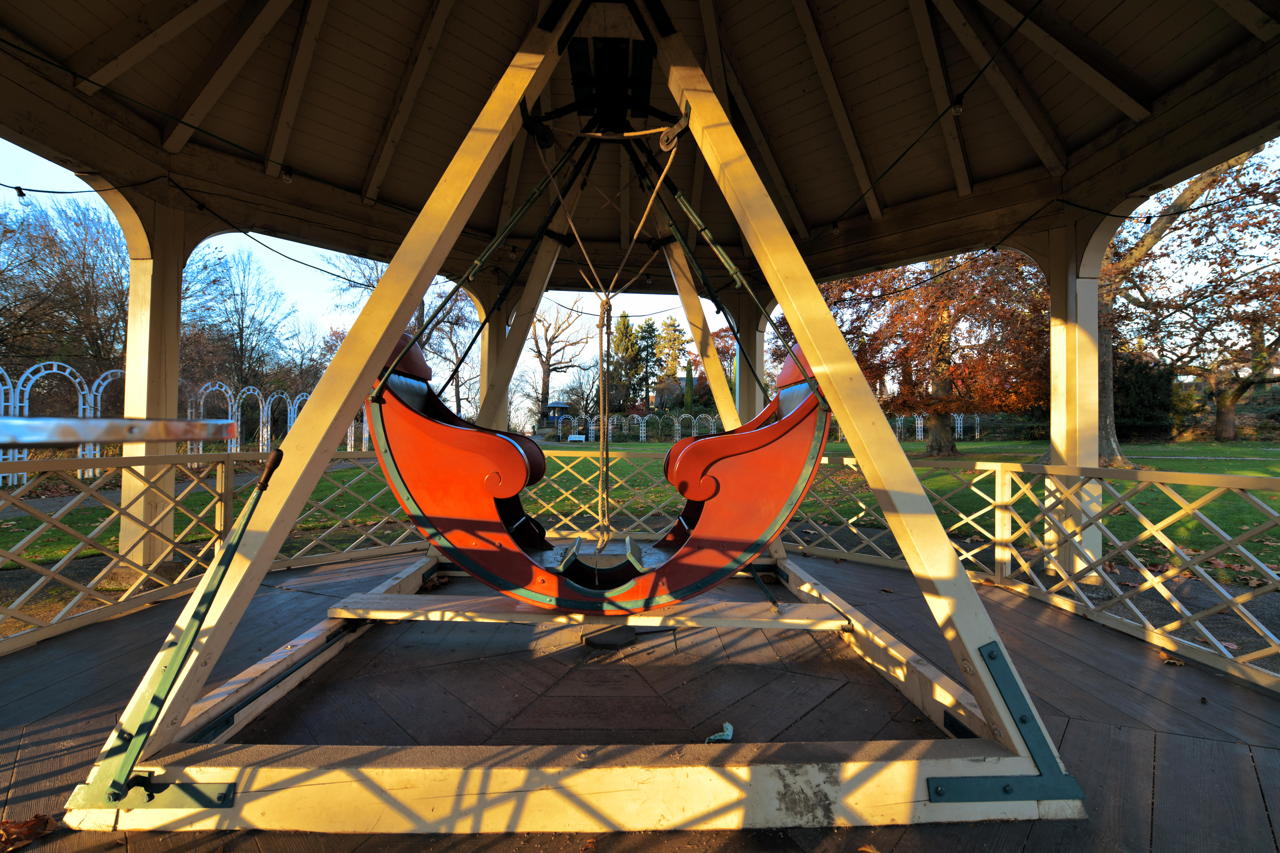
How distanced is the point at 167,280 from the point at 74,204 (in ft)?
33.7

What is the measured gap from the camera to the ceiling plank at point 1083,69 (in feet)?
9.36

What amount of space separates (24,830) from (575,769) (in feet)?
4.42

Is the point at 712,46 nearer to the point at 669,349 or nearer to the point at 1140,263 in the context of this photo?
the point at 1140,263

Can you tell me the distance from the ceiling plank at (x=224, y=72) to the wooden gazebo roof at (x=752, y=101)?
0.01 m

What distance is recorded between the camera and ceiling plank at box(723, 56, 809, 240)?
3.83 m

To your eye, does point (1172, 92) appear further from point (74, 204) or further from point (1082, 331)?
point (74, 204)

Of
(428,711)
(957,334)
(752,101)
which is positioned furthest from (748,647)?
(957,334)

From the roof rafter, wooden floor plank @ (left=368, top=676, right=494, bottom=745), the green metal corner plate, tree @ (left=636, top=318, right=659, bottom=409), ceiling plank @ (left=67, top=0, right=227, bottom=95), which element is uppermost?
tree @ (left=636, top=318, right=659, bottom=409)

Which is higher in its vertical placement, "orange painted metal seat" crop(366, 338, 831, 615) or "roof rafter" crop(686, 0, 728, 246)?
"roof rafter" crop(686, 0, 728, 246)

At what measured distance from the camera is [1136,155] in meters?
2.97

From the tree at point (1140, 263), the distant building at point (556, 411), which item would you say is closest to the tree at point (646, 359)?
the distant building at point (556, 411)

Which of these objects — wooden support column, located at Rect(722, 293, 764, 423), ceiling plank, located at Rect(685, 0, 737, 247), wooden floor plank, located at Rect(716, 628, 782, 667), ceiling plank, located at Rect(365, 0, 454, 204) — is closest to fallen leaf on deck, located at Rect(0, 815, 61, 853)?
wooden floor plank, located at Rect(716, 628, 782, 667)

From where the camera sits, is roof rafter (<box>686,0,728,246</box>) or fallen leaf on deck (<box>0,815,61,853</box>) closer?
fallen leaf on deck (<box>0,815,61,853</box>)

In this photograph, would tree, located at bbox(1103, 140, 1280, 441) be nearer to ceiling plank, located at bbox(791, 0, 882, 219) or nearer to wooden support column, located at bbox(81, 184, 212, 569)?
ceiling plank, located at bbox(791, 0, 882, 219)
